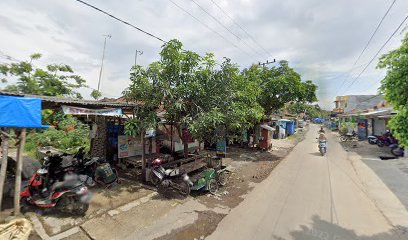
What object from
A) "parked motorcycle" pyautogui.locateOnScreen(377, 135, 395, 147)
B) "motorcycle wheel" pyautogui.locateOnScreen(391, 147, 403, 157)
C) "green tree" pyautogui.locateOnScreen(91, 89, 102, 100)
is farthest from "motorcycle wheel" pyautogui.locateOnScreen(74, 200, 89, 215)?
"green tree" pyautogui.locateOnScreen(91, 89, 102, 100)

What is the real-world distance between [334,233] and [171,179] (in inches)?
204

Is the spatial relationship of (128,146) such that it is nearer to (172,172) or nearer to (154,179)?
(154,179)

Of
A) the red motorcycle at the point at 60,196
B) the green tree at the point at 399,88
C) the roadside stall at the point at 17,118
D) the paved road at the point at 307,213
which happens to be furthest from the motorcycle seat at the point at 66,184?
the green tree at the point at 399,88

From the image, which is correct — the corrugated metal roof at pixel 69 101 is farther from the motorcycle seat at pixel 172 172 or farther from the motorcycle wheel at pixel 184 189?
the motorcycle wheel at pixel 184 189

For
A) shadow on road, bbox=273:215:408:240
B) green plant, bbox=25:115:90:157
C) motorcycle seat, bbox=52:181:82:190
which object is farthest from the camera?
green plant, bbox=25:115:90:157

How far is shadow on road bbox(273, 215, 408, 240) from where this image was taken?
190 inches

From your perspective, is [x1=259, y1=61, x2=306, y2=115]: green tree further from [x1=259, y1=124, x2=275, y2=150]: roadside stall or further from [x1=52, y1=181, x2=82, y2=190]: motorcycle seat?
[x1=52, y1=181, x2=82, y2=190]: motorcycle seat

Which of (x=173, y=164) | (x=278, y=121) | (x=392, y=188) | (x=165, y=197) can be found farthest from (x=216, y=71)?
(x=278, y=121)

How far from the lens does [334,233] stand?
16.4 ft

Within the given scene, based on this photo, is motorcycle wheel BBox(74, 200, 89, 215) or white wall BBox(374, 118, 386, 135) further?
white wall BBox(374, 118, 386, 135)

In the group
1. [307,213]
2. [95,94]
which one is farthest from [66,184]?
[95,94]

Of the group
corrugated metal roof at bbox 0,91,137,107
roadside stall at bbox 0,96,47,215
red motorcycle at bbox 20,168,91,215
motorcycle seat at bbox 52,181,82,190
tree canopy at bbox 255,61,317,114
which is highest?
tree canopy at bbox 255,61,317,114

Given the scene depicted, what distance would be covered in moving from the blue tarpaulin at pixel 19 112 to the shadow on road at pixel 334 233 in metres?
6.32

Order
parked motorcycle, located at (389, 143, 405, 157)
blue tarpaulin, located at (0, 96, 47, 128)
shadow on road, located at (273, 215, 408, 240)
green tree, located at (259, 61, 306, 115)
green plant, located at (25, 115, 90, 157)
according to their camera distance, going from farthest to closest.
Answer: green tree, located at (259, 61, 306, 115), parked motorcycle, located at (389, 143, 405, 157), green plant, located at (25, 115, 90, 157), shadow on road, located at (273, 215, 408, 240), blue tarpaulin, located at (0, 96, 47, 128)
